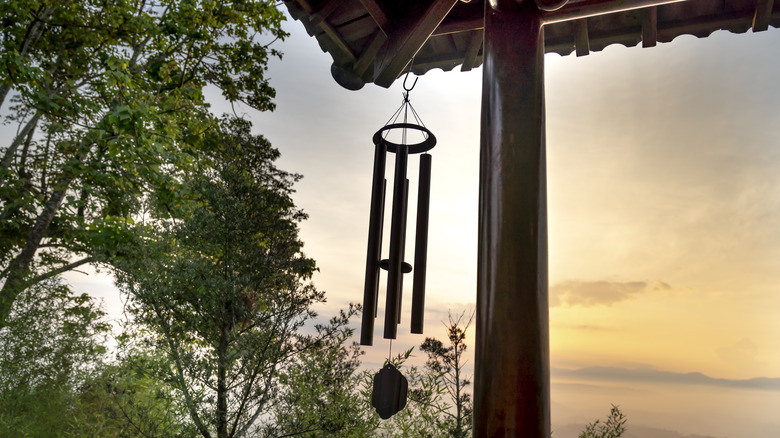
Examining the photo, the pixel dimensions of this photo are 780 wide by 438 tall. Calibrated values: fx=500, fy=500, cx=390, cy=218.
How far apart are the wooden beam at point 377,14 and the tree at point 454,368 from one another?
4.50 m

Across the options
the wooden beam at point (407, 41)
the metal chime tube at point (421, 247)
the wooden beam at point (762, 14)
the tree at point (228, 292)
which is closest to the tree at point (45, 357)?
the tree at point (228, 292)

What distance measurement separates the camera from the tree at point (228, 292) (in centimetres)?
462

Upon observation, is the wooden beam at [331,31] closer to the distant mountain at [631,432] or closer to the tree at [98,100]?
the tree at [98,100]

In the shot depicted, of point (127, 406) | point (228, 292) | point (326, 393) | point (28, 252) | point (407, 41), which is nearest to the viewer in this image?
point (407, 41)

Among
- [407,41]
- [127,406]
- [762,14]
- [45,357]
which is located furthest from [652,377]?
[45,357]

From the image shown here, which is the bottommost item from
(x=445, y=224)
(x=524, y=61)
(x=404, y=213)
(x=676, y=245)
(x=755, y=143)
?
(x=404, y=213)

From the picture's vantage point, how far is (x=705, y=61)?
5148 mm

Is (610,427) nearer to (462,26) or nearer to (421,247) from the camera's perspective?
(421,247)

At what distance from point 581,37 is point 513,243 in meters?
1.40

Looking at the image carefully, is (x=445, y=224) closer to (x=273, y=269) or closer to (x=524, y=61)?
A: (x=273, y=269)

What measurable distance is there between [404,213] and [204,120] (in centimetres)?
553

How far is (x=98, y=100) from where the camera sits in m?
6.36

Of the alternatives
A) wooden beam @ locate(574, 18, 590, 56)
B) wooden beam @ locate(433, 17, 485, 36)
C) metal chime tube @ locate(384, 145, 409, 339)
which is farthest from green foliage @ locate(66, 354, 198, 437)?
wooden beam @ locate(574, 18, 590, 56)

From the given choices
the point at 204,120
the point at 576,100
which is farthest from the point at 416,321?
the point at 204,120
